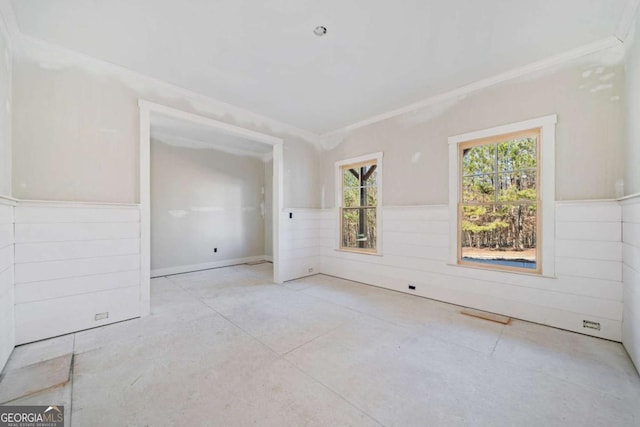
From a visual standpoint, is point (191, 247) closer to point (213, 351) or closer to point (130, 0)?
point (213, 351)

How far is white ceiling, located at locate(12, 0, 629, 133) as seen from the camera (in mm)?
2045

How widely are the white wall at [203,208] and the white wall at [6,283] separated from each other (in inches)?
113

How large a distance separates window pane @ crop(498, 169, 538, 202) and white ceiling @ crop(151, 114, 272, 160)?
411 cm

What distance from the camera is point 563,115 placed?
2650 mm

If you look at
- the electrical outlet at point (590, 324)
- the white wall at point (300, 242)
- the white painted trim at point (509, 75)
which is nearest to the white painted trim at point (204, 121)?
the white wall at point (300, 242)

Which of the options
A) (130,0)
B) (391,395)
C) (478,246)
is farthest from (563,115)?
(130,0)

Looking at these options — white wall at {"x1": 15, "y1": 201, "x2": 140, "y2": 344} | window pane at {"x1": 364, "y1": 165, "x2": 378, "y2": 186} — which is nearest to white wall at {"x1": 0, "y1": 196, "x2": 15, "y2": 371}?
white wall at {"x1": 15, "y1": 201, "x2": 140, "y2": 344}

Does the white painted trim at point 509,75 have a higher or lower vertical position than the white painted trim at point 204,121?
higher

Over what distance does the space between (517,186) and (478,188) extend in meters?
0.40

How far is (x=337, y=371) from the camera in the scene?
194 cm

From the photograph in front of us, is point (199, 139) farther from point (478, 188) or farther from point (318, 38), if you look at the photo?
point (478, 188)

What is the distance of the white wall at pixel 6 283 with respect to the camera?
1973 millimetres

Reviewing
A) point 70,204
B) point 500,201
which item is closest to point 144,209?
point 70,204

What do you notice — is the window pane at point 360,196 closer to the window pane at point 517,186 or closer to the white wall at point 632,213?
the window pane at point 517,186
